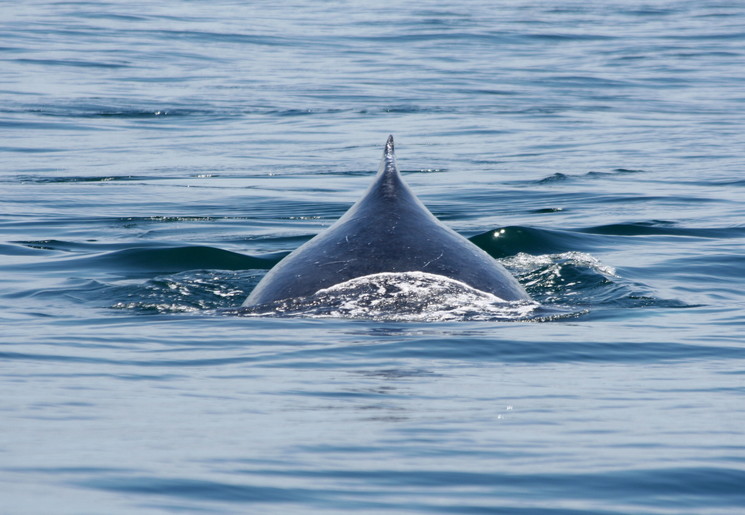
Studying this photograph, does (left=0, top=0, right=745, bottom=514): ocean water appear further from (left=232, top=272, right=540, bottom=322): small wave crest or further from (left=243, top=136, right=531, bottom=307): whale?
(left=243, top=136, right=531, bottom=307): whale

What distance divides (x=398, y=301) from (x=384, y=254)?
29 centimetres

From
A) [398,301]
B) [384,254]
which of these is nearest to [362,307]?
[398,301]

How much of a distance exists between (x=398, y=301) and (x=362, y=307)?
20 cm

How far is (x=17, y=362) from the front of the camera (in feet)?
22.4

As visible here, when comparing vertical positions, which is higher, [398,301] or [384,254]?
[384,254]

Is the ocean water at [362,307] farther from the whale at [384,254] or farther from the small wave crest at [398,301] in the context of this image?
the whale at [384,254]

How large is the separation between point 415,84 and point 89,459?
2177 centimetres

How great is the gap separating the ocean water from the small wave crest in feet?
0.19

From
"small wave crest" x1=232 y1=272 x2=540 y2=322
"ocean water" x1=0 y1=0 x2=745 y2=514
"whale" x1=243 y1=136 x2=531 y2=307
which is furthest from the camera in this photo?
"whale" x1=243 y1=136 x2=531 y2=307

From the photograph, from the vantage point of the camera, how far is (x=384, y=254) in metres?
7.52

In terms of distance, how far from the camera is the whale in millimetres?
7531

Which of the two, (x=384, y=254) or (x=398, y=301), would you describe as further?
(x=384, y=254)

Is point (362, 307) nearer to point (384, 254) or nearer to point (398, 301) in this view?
point (398, 301)

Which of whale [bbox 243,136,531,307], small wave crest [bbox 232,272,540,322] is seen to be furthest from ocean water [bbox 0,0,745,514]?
whale [bbox 243,136,531,307]
